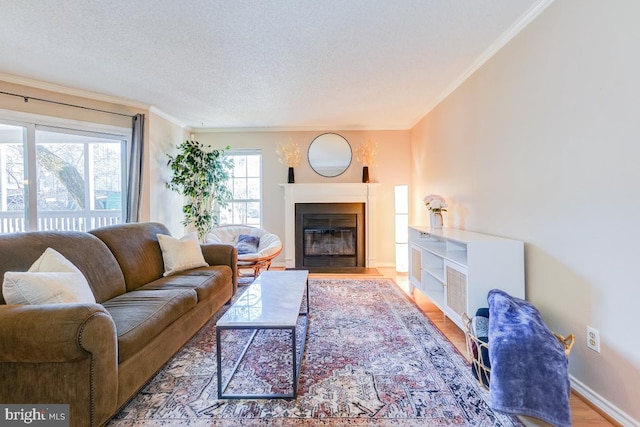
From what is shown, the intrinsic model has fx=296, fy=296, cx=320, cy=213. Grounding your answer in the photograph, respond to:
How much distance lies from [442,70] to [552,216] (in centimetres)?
183

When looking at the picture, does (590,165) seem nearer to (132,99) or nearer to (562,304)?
(562,304)

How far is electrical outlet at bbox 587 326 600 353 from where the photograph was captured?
158cm

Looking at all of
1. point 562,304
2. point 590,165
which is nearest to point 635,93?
point 590,165

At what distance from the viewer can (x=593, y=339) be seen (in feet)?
5.28

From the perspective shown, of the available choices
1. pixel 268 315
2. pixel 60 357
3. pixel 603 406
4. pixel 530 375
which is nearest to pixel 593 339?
pixel 603 406

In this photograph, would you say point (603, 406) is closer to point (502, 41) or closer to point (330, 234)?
point (502, 41)

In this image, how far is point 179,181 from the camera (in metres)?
4.39

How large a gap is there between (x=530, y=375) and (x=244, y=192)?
469cm

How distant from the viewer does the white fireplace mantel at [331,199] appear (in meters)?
5.03

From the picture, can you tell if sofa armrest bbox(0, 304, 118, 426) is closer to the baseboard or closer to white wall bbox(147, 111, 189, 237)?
the baseboard

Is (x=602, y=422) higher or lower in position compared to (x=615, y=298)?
lower

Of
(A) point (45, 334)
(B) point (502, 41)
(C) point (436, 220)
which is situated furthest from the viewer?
(C) point (436, 220)

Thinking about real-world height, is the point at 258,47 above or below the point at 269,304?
above

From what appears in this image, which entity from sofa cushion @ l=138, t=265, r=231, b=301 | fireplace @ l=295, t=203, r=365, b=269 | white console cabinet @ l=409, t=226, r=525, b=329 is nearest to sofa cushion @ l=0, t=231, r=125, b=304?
sofa cushion @ l=138, t=265, r=231, b=301
